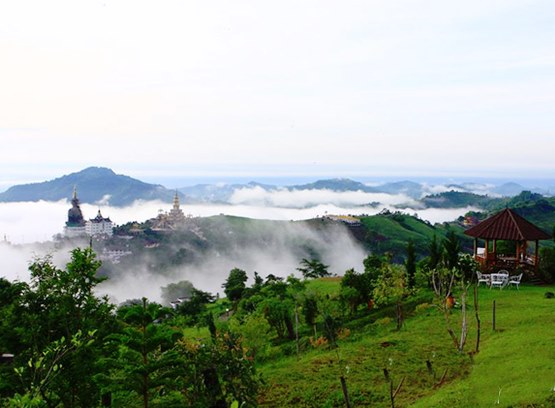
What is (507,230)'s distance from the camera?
95.1 feet

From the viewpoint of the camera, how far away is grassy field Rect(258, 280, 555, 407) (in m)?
12.3

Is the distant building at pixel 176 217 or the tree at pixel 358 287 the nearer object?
the tree at pixel 358 287

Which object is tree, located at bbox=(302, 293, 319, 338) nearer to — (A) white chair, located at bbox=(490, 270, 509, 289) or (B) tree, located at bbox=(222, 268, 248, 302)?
(A) white chair, located at bbox=(490, 270, 509, 289)

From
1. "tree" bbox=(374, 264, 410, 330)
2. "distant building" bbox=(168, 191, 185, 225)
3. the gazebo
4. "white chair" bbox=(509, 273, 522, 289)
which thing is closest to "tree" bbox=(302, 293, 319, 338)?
"tree" bbox=(374, 264, 410, 330)

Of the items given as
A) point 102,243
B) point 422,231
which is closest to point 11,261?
point 102,243

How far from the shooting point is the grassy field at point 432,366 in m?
12.3

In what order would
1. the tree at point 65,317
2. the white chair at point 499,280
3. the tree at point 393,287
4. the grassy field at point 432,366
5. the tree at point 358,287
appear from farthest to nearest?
the tree at point 358,287, the white chair at point 499,280, the tree at point 393,287, the grassy field at point 432,366, the tree at point 65,317

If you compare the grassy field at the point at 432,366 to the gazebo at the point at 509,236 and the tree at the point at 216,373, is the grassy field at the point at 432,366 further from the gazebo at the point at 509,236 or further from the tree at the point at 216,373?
the gazebo at the point at 509,236

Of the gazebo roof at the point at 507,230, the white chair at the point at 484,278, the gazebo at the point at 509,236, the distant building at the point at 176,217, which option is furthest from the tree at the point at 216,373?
the distant building at the point at 176,217

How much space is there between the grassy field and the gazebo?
19.6 ft

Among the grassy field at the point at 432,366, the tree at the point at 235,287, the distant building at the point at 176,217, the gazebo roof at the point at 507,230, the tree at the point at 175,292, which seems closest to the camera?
the grassy field at the point at 432,366

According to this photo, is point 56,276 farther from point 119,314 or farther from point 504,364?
point 504,364

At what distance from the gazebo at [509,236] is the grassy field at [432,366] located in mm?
5970

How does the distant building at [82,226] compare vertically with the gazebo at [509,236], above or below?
below
